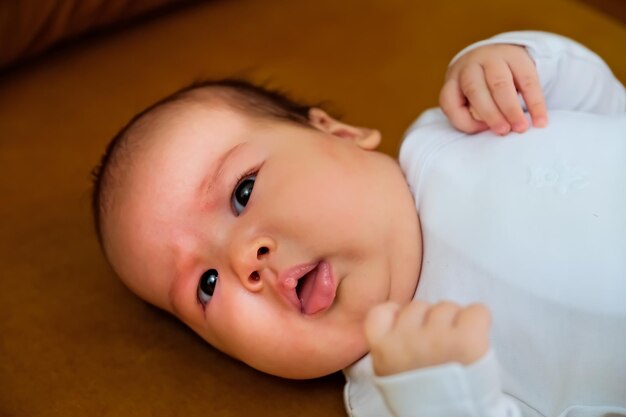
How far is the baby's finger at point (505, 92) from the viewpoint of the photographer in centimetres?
96

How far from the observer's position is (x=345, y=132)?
1.07m

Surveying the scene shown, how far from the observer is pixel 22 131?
4.24ft

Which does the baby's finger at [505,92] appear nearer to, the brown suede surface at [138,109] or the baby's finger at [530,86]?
the baby's finger at [530,86]

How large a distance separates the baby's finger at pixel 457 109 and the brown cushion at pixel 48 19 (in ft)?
2.14

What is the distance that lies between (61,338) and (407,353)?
1.60 feet

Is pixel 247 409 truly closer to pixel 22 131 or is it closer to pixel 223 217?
pixel 223 217

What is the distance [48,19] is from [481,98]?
75 centimetres

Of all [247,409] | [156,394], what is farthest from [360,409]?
[156,394]

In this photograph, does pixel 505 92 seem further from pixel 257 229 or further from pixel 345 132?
pixel 257 229

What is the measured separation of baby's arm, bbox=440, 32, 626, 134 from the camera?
3.21 feet

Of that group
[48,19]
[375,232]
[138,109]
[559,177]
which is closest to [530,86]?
[559,177]

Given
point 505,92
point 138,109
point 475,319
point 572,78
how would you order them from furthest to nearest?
point 138,109 < point 572,78 < point 505,92 < point 475,319

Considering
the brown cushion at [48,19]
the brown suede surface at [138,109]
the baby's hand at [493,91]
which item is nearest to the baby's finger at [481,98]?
the baby's hand at [493,91]

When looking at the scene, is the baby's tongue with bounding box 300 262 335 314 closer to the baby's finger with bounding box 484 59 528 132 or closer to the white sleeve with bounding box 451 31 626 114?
the baby's finger with bounding box 484 59 528 132
